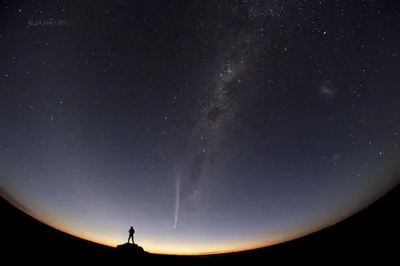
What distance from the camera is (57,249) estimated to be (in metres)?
6.53

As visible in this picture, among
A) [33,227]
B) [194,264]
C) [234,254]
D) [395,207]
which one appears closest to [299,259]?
[234,254]

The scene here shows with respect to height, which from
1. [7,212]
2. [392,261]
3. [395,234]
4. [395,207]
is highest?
[7,212]

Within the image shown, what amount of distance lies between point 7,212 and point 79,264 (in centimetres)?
288

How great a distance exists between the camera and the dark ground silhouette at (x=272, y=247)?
4729 millimetres

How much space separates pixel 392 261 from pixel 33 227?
379 inches

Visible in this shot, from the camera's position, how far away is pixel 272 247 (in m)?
7.44

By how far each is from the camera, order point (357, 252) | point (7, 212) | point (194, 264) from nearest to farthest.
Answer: point (357, 252)
point (7, 212)
point (194, 264)

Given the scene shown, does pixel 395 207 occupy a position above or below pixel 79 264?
above

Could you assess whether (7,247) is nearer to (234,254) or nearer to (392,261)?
(234,254)

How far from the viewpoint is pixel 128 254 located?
6020 mm

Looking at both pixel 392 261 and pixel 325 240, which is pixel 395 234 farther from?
pixel 325 240

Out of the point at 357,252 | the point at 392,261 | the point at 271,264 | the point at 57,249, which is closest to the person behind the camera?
the point at 392,261

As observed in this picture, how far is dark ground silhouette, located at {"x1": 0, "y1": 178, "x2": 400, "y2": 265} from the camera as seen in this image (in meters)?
4.73

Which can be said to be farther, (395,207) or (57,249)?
(57,249)
